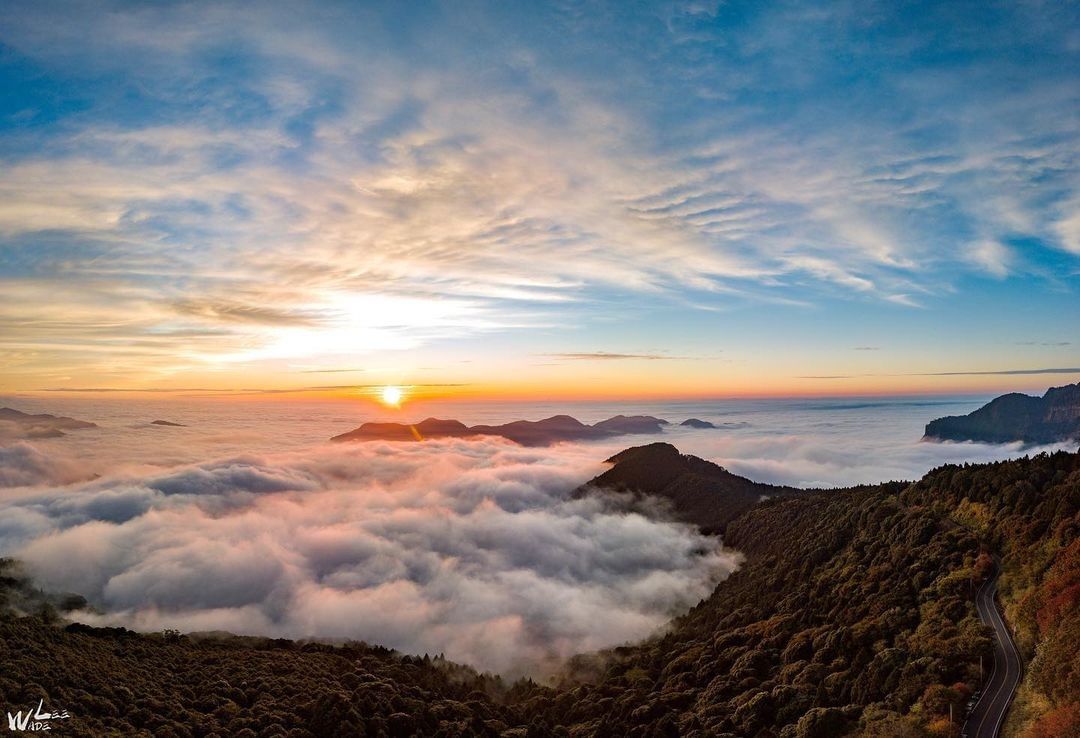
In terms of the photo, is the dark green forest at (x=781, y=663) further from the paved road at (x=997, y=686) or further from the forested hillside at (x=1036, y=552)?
the paved road at (x=997, y=686)

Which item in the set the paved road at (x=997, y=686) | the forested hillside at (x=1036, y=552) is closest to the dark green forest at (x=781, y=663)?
the forested hillside at (x=1036, y=552)

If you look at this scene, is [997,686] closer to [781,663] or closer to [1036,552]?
[1036,552]

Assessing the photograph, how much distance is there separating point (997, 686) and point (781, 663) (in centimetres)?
4440

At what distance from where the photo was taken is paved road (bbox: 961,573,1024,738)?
58625mm

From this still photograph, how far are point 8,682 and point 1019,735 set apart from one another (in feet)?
484

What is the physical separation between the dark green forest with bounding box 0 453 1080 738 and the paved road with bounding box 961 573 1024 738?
66.0 inches

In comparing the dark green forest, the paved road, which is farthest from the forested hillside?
the paved road

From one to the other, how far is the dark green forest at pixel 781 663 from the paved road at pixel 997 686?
1.68m

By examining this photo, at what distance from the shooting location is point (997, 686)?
6369 cm

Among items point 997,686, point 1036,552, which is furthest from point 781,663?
point 1036,552

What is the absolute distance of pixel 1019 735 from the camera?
55.0 meters

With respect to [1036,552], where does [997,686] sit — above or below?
below

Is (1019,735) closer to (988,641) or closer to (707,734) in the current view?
(988,641)

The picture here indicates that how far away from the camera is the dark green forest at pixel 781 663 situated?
70.6m
